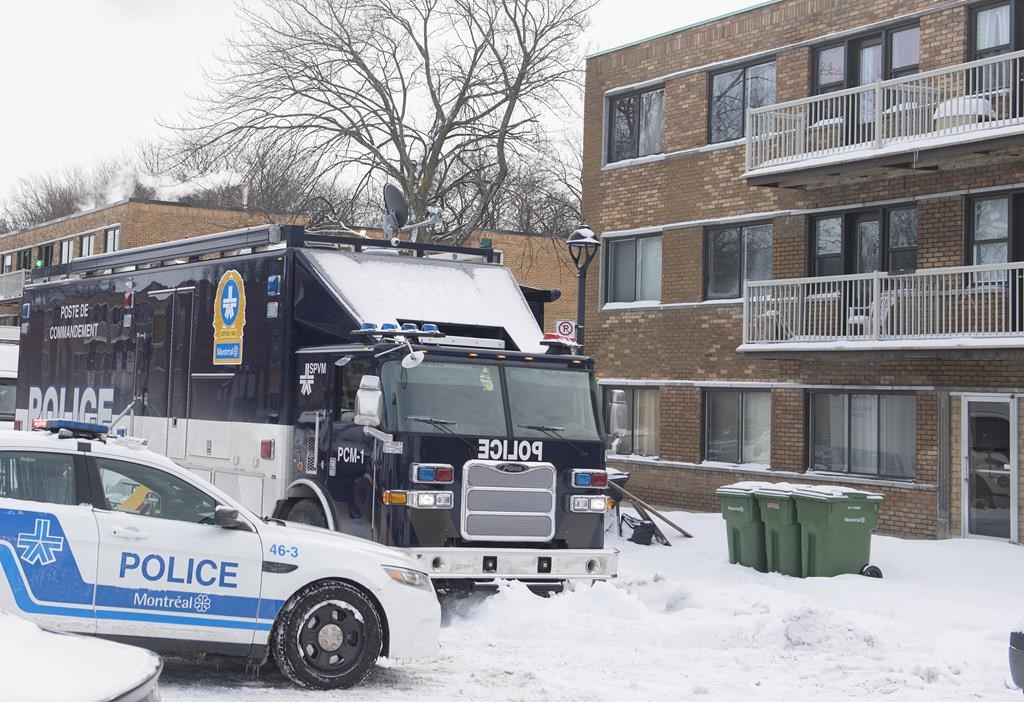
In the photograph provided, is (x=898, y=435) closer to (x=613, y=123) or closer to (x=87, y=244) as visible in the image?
(x=613, y=123)

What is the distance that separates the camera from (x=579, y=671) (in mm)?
9328

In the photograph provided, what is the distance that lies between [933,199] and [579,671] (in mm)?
12910

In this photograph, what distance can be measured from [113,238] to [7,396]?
34069mm

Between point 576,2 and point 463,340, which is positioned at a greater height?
point 576,2

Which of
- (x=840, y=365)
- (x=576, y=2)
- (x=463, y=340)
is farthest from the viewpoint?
(x=576, y=2)

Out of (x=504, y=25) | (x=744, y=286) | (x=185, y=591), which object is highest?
(x=504, y=25)

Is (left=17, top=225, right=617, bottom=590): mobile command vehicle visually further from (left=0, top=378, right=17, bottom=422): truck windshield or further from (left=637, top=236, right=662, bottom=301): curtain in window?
(left=637, top=236, right=662, bottom=301): curtain in window

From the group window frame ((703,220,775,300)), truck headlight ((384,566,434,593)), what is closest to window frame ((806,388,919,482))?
window frame ((703,220,775,300))

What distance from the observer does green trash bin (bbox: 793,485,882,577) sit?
14539mm

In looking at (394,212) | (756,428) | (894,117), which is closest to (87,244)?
(756,428)

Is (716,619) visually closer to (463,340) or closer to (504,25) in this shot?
(463,340)

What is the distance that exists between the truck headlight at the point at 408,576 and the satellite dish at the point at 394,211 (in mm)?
6852

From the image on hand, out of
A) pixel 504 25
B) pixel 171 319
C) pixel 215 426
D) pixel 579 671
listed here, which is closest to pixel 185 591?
pixel 579 671

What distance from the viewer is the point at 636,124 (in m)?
25.9
